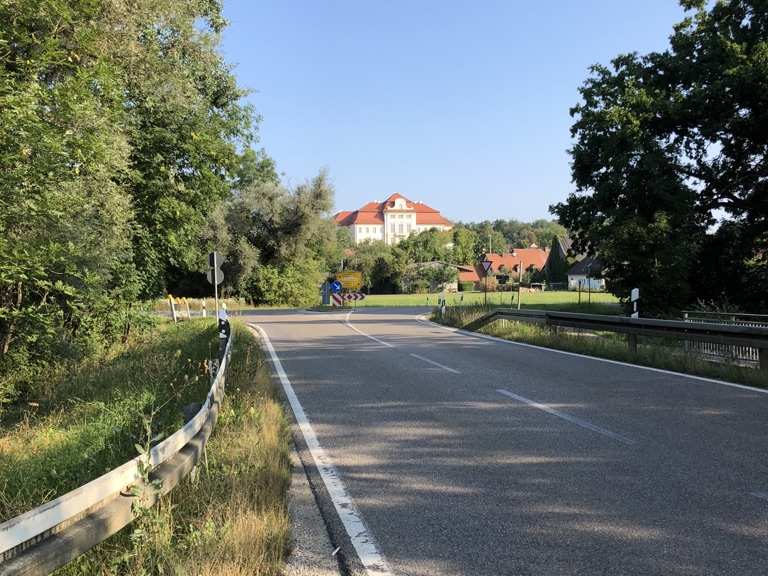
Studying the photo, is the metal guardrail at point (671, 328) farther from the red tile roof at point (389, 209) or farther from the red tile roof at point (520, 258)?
the red tile roof at point (389, 209)

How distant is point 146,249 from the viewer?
18.1 m

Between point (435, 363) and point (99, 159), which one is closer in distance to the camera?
point (99, 159)

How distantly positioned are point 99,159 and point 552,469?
10.5 metres

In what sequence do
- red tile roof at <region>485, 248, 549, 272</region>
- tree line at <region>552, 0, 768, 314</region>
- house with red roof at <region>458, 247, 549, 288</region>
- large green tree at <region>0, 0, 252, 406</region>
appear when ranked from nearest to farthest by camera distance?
large green tree at <region>0, 0, 252, 406</region> → tree line at <region>552, 0, 768, 314</region> → house with red roof at <region>458, 247, 549, 288</region> → red tile roof at <region>485, 248, 549, 272</region>

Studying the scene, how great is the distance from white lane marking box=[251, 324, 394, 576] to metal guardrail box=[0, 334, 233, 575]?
4.05ft

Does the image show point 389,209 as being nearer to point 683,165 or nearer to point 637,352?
point 683,165

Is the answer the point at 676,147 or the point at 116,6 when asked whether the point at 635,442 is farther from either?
the point at 676,147

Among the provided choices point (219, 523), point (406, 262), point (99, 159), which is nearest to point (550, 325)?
point (99, 159)

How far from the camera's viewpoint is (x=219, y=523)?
4027mm

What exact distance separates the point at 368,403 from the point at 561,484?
407cm

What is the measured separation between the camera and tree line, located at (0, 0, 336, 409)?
33.0 ft

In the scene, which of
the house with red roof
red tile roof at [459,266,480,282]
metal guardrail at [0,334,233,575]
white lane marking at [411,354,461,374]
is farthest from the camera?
the house with red roof

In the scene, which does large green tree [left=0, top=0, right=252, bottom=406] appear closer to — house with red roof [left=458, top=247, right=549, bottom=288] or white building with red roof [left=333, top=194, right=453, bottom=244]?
house with red roof [left=458, top=247, right=549, bottom=288]

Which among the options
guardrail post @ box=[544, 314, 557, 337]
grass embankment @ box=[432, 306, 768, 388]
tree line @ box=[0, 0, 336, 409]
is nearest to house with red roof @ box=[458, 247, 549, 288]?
grass embankment @ box=[432, 306, 768, 388]
